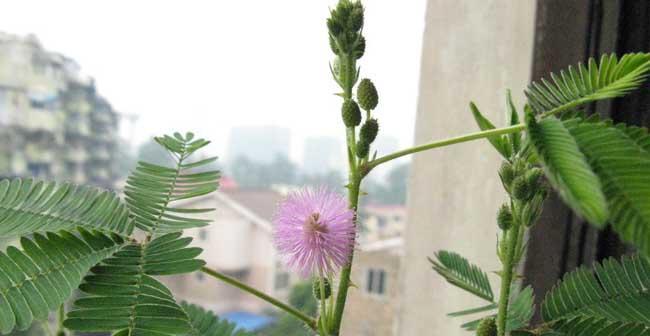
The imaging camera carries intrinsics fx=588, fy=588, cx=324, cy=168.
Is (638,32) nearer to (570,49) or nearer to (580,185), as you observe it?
(570,49)

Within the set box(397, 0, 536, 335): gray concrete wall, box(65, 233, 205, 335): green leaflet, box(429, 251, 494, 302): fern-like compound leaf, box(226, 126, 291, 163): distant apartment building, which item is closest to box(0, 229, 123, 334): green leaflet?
box(65, 233, 205, 335): green leaflet

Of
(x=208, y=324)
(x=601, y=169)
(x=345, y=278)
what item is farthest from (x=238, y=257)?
(x=601, y=169)

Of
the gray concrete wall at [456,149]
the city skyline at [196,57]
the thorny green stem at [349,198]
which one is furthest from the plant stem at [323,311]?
the city skyline at [196,57]

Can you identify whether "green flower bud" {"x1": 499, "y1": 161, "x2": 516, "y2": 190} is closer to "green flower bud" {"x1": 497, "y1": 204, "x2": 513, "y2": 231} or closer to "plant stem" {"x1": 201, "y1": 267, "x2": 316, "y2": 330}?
"green flower bud" {"x1": 497, "y1": 204, "x2": 513, "y2": 231}

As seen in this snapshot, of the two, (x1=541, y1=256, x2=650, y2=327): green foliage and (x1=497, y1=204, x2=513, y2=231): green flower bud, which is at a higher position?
(x1=497, y1=204, x2=513, y2=231): green flower bud

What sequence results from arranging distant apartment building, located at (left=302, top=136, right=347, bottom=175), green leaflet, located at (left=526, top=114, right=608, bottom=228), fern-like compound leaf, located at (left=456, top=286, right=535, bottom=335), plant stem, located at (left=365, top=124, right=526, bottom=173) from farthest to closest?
1. distant apartment building, located at (left=302, top=136, right=347, bottom=175)
2. fern-like compound leaf, located at (left=456, top=286, right=535, bottom=335)
3. plant stem, located at (left=365, top=124, right=526, bottom=173)
4. green leaflet, located at (left=526, top=114, right=608, bottom=228)

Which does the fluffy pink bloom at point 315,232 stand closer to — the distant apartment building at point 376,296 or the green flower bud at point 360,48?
the green flower bud at point 360,48

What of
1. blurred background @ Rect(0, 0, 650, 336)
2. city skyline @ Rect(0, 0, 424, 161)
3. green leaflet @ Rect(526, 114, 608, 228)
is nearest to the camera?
green leaflet @ Rect(526, 114, 608, 228)
